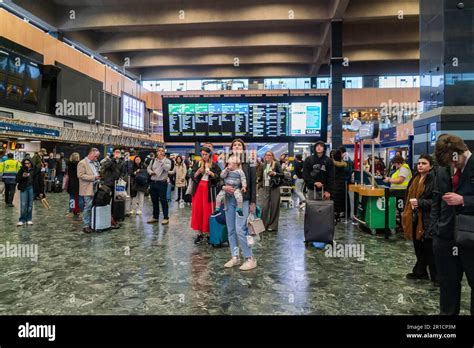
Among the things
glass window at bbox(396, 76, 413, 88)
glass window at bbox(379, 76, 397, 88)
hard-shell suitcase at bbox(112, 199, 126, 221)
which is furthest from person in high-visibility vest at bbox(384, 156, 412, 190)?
glass window at bbox(396, 76, 413, 88)

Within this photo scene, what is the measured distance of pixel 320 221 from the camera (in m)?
5.73

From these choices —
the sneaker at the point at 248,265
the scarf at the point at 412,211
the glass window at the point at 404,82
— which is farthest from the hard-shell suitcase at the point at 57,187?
the glass window at the point at 404,82

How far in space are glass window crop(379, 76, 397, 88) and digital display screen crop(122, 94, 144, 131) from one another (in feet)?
66.3

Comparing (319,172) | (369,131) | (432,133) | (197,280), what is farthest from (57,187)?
(432,133)

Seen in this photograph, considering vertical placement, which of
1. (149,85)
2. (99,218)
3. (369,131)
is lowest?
(99,218)

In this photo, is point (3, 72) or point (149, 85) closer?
point (3, 72)

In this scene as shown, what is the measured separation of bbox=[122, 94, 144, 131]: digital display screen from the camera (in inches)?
882

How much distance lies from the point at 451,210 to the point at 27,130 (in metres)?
13.8

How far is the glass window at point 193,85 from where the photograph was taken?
30.4 metres

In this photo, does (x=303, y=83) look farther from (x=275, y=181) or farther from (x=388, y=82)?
(x=275, y=181)

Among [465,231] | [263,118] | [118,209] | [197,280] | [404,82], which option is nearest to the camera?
[465,231]

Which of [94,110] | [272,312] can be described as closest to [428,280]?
[272,312]

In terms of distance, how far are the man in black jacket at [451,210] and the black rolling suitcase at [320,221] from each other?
2.80m
